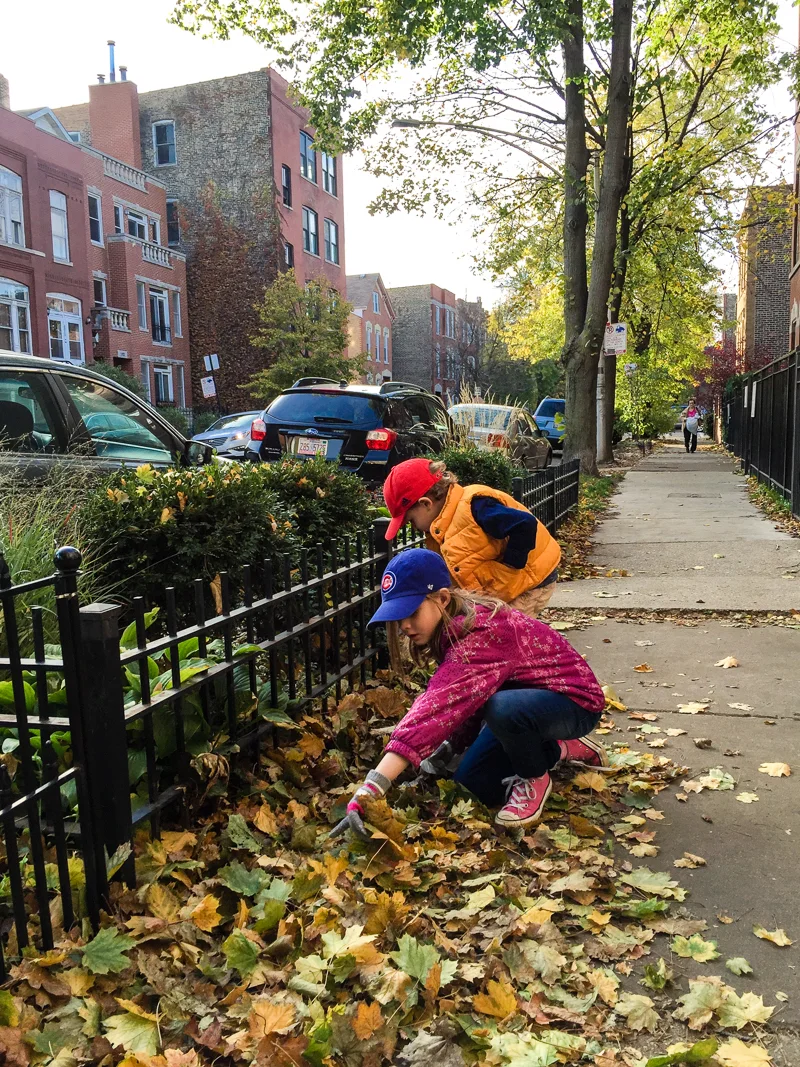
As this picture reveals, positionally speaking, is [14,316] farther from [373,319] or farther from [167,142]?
[373,319]

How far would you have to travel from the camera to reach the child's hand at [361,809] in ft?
9.31

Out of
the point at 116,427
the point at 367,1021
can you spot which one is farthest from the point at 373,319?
the point at 367,1021

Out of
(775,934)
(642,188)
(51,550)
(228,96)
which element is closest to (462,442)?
(51,550)

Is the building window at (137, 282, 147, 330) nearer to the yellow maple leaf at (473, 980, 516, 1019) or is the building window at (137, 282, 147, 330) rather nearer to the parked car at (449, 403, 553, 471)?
the parked car at (449, 403, 553, 471)

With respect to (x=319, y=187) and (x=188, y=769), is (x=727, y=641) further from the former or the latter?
(x=319, y=187)

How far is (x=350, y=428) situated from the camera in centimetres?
953

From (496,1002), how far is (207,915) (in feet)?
2.76

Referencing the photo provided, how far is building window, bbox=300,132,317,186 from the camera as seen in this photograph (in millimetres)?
40094

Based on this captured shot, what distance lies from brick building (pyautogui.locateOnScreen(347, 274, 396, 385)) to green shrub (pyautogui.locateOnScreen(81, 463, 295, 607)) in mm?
48165

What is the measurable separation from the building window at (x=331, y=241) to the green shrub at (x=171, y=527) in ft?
131

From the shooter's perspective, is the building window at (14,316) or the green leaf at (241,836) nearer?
the green leaf at (241,836)

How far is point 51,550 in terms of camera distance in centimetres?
401

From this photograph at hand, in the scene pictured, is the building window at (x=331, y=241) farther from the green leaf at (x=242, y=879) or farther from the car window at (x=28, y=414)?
the green leaf at (x=242, y=879)

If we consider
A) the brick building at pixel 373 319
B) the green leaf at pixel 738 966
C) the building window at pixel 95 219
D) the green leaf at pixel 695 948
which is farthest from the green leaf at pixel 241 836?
the brick building at pixel 373 319
